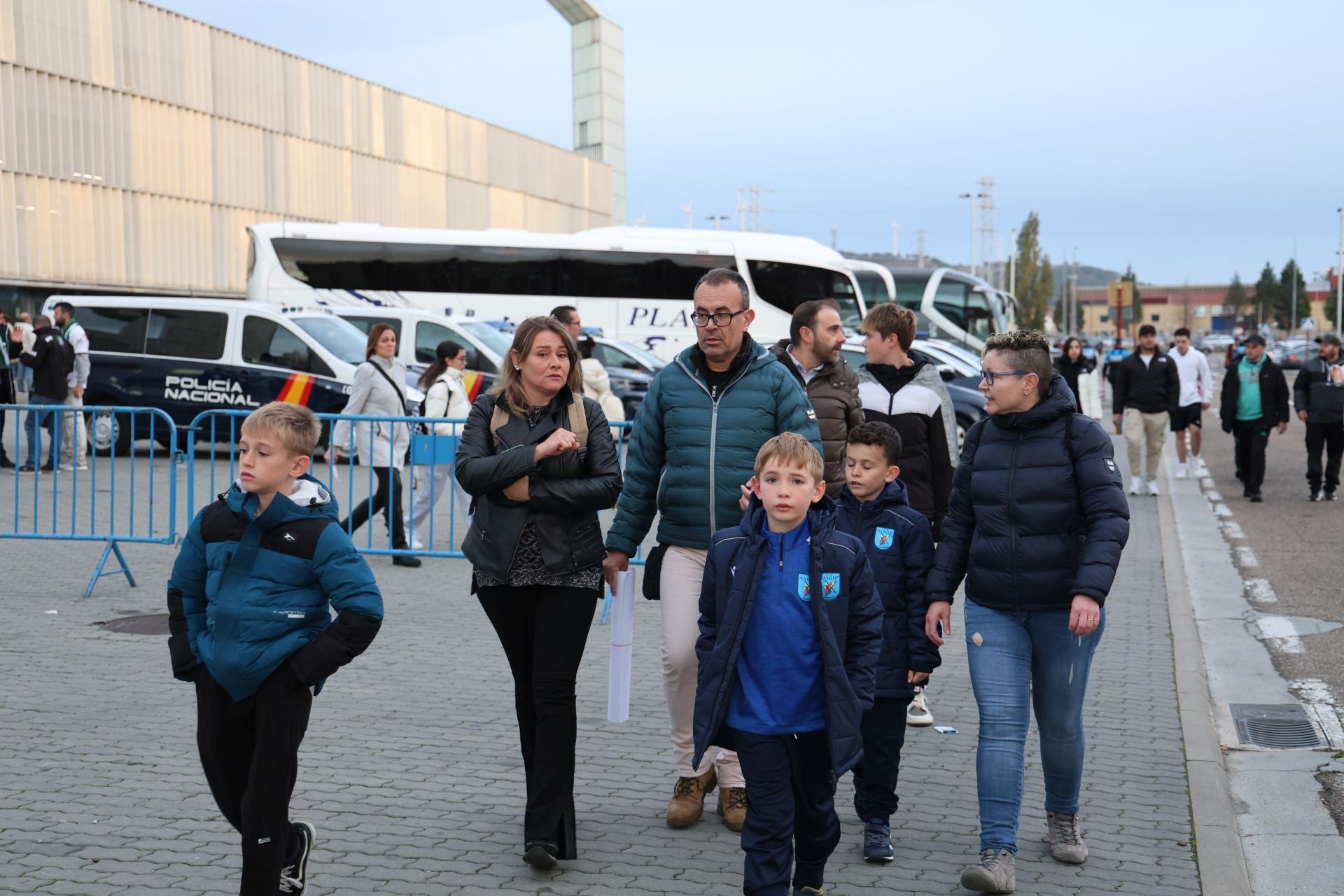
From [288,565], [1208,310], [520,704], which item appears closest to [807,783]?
[520,704]

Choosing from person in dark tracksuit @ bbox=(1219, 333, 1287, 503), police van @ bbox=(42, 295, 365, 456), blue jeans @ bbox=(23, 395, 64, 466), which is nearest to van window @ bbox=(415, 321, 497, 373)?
police van @ bbox=(42, 295, 365, 456)

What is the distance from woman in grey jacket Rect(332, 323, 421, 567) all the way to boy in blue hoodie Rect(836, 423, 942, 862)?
620 centimetres

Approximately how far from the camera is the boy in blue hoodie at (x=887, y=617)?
196 inches

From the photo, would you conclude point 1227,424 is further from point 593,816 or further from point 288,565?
point 288,565

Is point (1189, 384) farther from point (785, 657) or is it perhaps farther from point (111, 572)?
point (785, 657)

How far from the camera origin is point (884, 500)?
5105mm

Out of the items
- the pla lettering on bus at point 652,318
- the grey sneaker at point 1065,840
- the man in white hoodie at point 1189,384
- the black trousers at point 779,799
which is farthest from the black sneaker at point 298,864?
the pla lettering on bus at point 652,318

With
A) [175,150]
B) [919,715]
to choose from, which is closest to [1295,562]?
[919,715]

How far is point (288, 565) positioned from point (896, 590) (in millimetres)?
2022

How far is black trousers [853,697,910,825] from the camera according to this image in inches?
197

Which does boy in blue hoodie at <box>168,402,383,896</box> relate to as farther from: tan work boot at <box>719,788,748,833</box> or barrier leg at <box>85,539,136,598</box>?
barrier leg at <box>85,539,136,598</box>

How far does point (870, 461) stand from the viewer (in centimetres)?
505

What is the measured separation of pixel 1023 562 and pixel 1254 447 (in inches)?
525

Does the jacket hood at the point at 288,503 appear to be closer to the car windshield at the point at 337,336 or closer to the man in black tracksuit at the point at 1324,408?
the man in black tracksuit at the point at 1324,408
